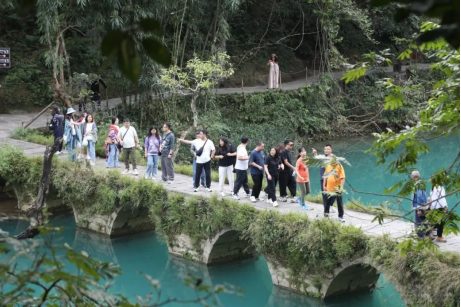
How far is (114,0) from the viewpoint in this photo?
17.8m

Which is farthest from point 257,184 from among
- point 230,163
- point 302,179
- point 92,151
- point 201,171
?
point 92,151

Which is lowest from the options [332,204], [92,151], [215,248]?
[215,248]

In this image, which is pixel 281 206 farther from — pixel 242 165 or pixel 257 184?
pixel 242 165

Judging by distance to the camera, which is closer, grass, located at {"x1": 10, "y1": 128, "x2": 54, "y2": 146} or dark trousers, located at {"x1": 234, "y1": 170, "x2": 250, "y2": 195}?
dark trousers, located at {"x1": 234, "y1": 170, "x2": 250, "y2": 195}

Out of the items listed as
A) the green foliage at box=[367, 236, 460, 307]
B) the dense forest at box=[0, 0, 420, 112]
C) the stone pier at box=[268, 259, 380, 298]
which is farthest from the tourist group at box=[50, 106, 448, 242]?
the dense forest at box=[0, 0, 420, 112]

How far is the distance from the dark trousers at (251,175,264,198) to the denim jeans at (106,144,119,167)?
4171mm

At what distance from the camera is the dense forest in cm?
1922

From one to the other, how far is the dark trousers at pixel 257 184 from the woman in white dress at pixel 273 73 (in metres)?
12.3

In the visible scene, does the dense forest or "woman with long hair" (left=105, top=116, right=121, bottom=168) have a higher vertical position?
the dense forest

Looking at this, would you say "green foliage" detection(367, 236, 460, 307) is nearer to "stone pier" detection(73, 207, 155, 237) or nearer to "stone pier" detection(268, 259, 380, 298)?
"stone pier" detection(268, 259, 380, 298)

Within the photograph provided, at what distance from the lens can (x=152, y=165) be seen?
570 inches

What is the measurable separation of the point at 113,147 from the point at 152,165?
5.28 ft

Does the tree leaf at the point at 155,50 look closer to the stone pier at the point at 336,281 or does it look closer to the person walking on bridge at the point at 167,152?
the stone pier at the point at 336,281

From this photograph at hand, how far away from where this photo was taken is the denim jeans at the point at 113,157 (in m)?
15.7
